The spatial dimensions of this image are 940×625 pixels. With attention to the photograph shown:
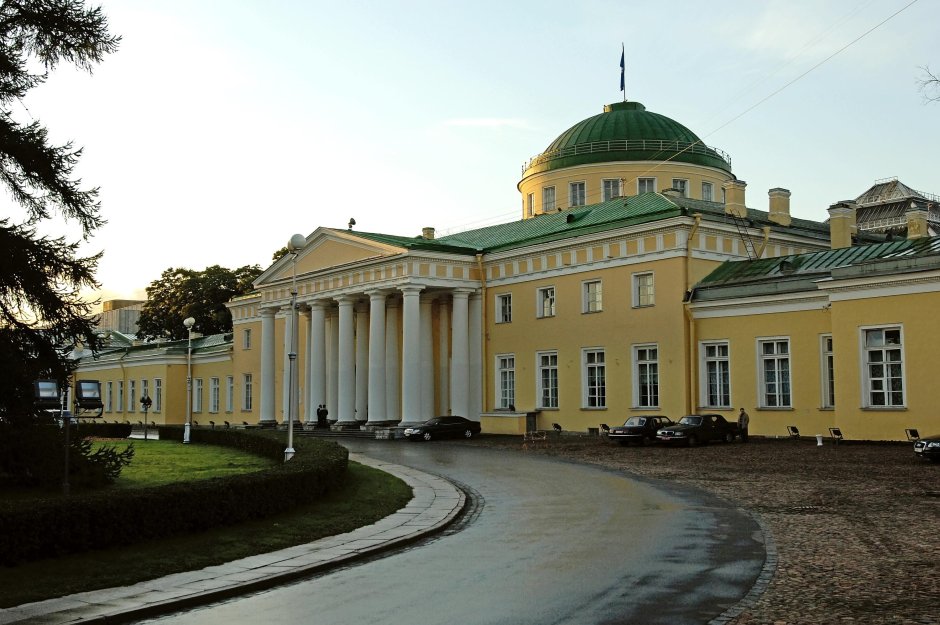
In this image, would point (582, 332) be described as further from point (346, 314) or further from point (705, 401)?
point (346, 314)

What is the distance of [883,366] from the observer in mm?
30797

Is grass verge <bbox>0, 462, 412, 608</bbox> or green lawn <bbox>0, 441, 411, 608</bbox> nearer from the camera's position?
grass verge <bbox>0, 462, 412, 608</bbox>

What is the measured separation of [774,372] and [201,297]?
58282 mm

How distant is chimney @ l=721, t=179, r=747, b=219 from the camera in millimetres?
42375

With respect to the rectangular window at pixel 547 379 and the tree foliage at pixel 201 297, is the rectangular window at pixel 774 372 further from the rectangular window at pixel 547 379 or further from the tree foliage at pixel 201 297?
the tree foliage at pixel 201 297

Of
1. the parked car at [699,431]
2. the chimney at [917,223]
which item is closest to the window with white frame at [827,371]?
the parked car at [699,431]

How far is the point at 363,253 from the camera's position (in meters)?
49.3

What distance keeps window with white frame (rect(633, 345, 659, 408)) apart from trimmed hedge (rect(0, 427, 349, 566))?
23.5 m

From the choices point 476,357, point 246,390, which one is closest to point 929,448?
point 476,357

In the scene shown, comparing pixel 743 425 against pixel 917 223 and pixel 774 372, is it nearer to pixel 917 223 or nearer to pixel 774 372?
pixel 774 372

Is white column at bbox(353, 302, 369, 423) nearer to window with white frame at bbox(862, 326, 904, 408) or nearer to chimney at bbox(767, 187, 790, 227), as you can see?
chimney at bbox(767, 187, 790, 227)

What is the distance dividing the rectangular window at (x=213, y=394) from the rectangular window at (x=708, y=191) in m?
37.0

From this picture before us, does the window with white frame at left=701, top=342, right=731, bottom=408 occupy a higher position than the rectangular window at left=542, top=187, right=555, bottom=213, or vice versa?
the rectangular window at left=542, top=187, right=555, bottom=213

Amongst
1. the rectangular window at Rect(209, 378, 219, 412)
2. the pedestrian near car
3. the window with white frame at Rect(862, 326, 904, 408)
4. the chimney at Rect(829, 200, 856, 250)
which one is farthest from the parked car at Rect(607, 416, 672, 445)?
the rectangular window at Rect(209, 378, 219, 412)
